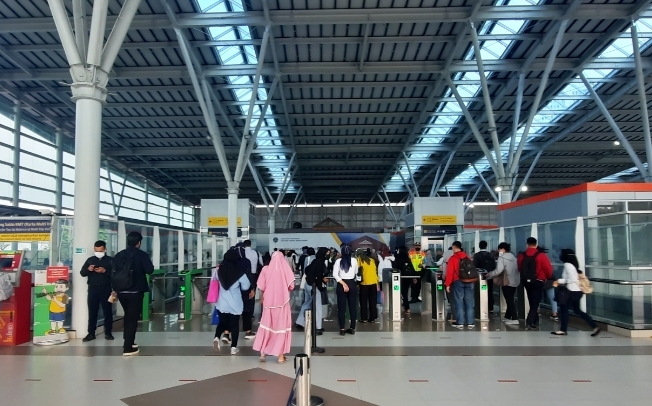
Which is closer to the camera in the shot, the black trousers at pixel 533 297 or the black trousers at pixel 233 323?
the black trousers at pixel 233 323

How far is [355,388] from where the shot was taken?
5824mm

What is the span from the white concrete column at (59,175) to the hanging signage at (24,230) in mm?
22467

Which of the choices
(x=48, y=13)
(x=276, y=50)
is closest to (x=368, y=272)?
(x=276, y=50)

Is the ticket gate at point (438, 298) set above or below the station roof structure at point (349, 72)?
below

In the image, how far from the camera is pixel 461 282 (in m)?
10.2

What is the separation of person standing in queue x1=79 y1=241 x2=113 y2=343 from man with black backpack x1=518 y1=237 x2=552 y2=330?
7.95m

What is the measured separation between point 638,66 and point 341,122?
15514 millimetres

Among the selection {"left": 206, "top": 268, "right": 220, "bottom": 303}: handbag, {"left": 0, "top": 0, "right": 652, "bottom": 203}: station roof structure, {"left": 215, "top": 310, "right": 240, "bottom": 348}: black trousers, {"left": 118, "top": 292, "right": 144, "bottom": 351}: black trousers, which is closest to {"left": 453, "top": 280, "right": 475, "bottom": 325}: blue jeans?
{"left": 215, "top": 310, "right": 240, "bottom": 348}: black trousers

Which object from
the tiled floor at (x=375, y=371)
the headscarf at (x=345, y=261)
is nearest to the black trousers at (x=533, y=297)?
the tiled floor at (x=375, y=371)

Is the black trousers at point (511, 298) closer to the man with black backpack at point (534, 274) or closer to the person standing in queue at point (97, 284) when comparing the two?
the man with black backpack at point (534, 274)

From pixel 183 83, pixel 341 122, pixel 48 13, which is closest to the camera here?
pixel 48 13

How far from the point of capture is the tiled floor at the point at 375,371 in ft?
18.0

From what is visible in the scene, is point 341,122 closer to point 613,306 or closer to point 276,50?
point 276,50

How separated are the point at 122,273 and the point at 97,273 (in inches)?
56.7
